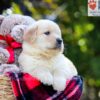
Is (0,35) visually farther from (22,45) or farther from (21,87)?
(21,87)

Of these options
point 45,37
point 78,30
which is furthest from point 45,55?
point 78,30

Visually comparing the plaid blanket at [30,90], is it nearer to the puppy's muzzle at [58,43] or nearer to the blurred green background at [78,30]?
the puppy's muzzle at [58,43]

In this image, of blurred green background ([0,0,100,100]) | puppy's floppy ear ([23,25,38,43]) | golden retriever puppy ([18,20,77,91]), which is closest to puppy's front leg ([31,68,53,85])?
golden retriever puppy ([18,20,77,91])

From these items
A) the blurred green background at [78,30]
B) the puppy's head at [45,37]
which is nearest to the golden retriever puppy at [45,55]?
the puppy's head at [45,37]

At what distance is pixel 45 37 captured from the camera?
195 cm

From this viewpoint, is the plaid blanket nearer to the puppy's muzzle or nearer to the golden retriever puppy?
the golden retriever puppy

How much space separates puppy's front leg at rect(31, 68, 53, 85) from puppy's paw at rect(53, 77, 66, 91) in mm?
17

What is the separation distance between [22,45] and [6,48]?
66 millimetres

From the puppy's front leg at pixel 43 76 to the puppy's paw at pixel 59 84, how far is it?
0.02m

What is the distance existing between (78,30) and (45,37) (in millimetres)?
2715

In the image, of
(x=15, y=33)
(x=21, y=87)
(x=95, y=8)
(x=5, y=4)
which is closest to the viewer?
(x=21, y=87)

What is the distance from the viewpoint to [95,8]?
2.23m

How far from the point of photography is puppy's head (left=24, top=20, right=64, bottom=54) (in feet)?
6.34

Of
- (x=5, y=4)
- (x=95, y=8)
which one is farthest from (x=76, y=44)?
(x=95, y=8)
